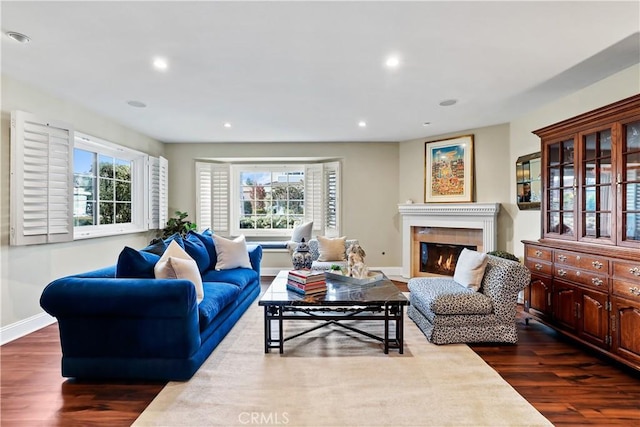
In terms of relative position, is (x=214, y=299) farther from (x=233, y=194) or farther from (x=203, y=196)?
(x=233, y=194)

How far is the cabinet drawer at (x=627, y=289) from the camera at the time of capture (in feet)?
7.70

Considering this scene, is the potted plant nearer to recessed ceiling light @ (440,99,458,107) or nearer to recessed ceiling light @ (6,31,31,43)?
recessed ceiling light @ (6,31,31,43)

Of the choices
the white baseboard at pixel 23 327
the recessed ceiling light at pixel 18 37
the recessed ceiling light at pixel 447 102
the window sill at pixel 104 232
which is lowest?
the white baseboard at pixel 23 327

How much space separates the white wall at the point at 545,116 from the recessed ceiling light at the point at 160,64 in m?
4.09

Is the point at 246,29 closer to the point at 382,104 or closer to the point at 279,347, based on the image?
the point at 382,104

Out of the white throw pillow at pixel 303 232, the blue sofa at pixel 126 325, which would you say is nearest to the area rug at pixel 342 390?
the blue sofa at pixel 126 325

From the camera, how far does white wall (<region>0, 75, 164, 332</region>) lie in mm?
3086

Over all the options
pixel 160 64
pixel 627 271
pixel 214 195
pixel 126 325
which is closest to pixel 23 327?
pixel 126 325

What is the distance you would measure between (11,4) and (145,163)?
3500mm

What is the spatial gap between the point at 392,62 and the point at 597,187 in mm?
2078

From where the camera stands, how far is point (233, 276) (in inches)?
143

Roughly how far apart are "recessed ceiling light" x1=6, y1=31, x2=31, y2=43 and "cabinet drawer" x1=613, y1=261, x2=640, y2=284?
469cm

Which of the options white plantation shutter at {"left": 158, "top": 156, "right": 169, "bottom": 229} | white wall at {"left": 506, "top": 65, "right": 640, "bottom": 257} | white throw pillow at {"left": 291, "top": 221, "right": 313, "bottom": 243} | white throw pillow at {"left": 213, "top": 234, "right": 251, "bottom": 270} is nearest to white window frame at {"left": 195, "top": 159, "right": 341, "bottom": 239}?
white throw pillow at {"left": 291, "top": 221, "right": 313, "bottom": 243}

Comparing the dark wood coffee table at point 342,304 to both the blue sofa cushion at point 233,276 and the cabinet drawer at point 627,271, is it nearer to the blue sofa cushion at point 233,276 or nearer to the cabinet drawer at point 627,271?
the blue sofa cushion at point 233,276
